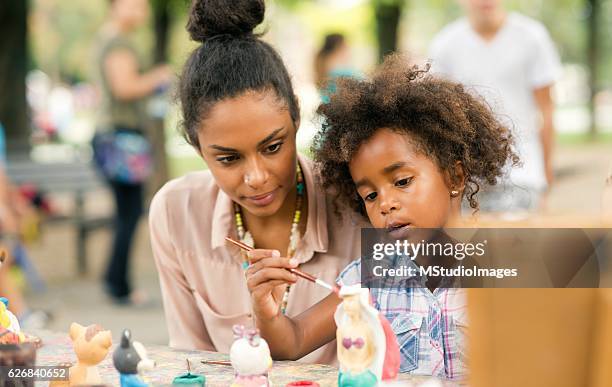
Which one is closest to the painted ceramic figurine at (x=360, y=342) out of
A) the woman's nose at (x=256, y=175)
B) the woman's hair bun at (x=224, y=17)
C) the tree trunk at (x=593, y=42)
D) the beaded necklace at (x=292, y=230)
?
the woman's nose at (x=256, y=175)

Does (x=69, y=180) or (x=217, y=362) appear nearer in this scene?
(x=217, y=362)

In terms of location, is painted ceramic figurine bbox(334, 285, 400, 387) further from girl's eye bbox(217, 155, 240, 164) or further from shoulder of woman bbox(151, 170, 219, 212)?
shoulder of woman bbox(151, 170, 219, 212)

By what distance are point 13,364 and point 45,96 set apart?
36.5m

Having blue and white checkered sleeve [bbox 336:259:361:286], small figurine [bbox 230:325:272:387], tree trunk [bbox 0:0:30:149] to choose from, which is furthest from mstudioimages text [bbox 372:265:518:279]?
tree trunk [bbox 0:0:30:149]

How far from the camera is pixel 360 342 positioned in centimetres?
158

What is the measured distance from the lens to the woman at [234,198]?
2.38 m

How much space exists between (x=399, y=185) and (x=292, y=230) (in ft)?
2.17

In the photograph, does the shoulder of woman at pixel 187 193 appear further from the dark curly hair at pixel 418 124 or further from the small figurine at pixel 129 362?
the small figurine at pixel 129 362

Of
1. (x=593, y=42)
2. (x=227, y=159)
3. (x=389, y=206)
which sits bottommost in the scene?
(x=389, y=206)

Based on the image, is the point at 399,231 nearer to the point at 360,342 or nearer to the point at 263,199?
the point at 360,342

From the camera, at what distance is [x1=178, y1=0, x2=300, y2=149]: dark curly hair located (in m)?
2.45

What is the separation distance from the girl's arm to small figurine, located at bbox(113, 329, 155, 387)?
1.27 feet

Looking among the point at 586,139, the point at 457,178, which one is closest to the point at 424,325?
the point at 457,178

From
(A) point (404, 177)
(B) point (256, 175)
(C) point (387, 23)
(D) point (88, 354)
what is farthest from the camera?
(C) point (387, 23)
